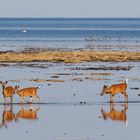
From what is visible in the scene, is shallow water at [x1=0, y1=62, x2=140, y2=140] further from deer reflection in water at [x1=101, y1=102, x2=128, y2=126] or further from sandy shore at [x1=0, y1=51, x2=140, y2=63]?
sandy shore at [x1=0, y1=51, x2=140, y2=63]

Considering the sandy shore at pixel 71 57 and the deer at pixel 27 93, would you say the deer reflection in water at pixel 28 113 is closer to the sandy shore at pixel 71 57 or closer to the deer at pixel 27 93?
the deer at pixel 27 93

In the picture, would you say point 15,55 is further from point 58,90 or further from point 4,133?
point 4,133

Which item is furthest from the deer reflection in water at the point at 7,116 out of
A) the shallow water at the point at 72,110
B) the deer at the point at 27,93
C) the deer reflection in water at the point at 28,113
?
the deer at the point at 27,93

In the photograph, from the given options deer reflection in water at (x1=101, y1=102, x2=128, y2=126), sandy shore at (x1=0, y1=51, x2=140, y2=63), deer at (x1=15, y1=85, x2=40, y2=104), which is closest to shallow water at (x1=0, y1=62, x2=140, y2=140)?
deer reflection in water at (x1=101, y1=102, x2=128, y2=126)

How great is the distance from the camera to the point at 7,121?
20.6m

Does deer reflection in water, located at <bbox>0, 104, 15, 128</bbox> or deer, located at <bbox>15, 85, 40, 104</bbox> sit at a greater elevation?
deer, located at <bbox>15, 85, 40, 104</bbox>

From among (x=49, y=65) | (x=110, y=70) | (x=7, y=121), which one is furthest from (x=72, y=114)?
(x=49, y=65)

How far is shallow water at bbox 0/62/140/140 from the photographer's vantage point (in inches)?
728

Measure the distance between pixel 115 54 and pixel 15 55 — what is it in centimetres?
733

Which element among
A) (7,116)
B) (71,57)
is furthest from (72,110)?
(71,57)

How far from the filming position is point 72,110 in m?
22.7

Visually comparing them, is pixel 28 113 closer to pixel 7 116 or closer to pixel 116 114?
pixel 7 116

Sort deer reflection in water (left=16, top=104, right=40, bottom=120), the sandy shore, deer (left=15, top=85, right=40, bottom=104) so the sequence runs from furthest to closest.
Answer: the sandy shore
deer (left=15, top=85, right=40, bottom=104)
deer reflection in water (left=16, top=104, right=40, bottom=120)

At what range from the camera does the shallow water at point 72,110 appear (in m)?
18.5
